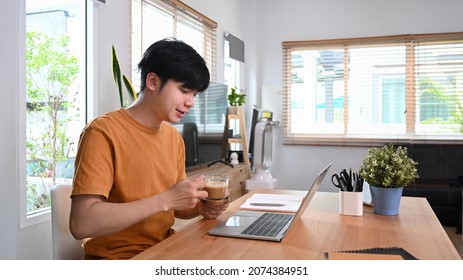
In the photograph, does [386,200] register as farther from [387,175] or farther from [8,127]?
[8,127]

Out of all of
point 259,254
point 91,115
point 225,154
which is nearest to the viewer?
point 259,254

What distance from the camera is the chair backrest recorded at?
52.2 inches

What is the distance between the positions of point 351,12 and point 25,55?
4.14 m

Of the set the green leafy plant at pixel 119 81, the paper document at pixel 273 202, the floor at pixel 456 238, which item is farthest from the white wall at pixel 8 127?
the floor at pixel 456 238

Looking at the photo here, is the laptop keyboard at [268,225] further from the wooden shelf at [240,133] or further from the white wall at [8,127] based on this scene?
the wooden shelf at [240,133]

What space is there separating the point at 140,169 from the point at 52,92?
1.30 meters

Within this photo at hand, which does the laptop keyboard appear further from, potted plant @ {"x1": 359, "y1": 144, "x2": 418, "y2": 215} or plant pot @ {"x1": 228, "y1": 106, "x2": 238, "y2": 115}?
plant pot @ {"x1": 228, "y1": 106, "x2": 238, "y2": 115}

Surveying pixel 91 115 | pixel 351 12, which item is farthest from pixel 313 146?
pixel 91 115

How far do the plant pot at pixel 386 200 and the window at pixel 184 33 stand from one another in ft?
6.25

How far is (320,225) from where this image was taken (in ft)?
4.27

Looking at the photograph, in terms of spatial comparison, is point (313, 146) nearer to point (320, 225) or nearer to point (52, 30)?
point (52, 30)

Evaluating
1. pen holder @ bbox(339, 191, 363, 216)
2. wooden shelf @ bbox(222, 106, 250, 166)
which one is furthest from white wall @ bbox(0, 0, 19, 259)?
wooden shelf @ bbox(222, 106, 250, 166)

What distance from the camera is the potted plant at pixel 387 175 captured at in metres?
1.42

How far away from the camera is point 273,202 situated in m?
1.61
